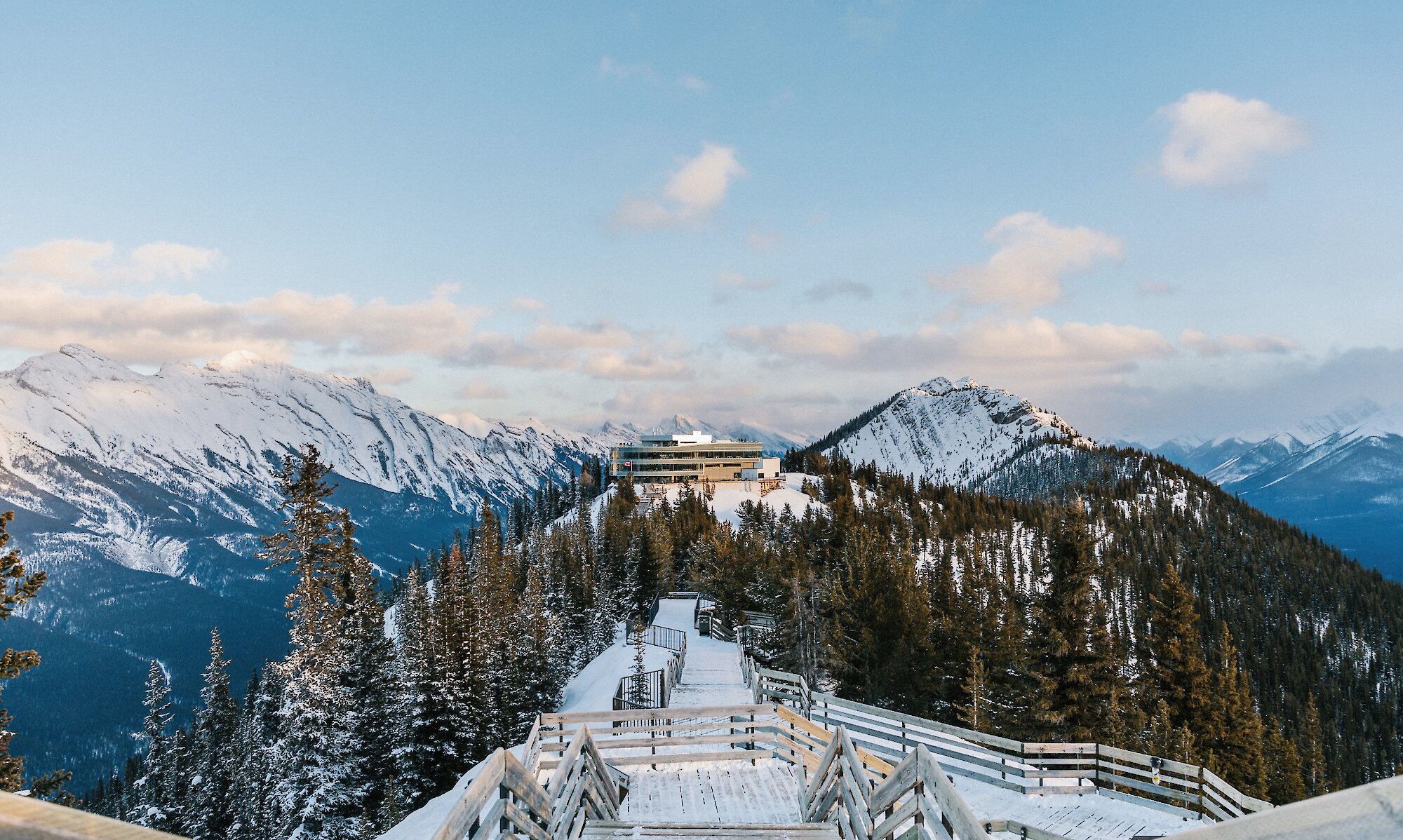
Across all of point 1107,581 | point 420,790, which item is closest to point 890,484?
point 1107,581

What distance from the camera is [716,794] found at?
518 inches

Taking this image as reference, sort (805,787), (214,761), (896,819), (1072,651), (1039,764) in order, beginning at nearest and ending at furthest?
(896,819) → (805,787) → (1039,764) → (1072,651) → (214,761)

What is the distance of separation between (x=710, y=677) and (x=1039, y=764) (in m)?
15.2

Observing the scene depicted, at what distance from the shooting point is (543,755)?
17016 mm

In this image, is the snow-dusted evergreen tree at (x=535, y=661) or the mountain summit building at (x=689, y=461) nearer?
the snow-dusted evergreen tree at (x=535, y=661)

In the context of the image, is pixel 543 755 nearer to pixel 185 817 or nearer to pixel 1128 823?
pixel 1128 823

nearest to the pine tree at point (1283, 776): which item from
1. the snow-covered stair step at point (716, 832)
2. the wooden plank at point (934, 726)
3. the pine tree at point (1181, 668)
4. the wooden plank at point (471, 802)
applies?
the pine tree at point (1181, 668)

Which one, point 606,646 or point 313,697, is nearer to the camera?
point 313,697

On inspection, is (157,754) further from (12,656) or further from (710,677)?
(710,677)

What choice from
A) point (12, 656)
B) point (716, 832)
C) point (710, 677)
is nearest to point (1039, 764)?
point (716, 832)

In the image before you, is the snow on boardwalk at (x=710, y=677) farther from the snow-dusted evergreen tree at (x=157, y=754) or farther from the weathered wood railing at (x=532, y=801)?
the snow-dusted evergreen tree at (x=157, y=754)

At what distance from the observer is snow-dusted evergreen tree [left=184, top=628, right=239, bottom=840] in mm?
45312

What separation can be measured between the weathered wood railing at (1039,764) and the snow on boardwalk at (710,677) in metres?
2.22

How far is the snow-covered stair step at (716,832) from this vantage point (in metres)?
8.88
